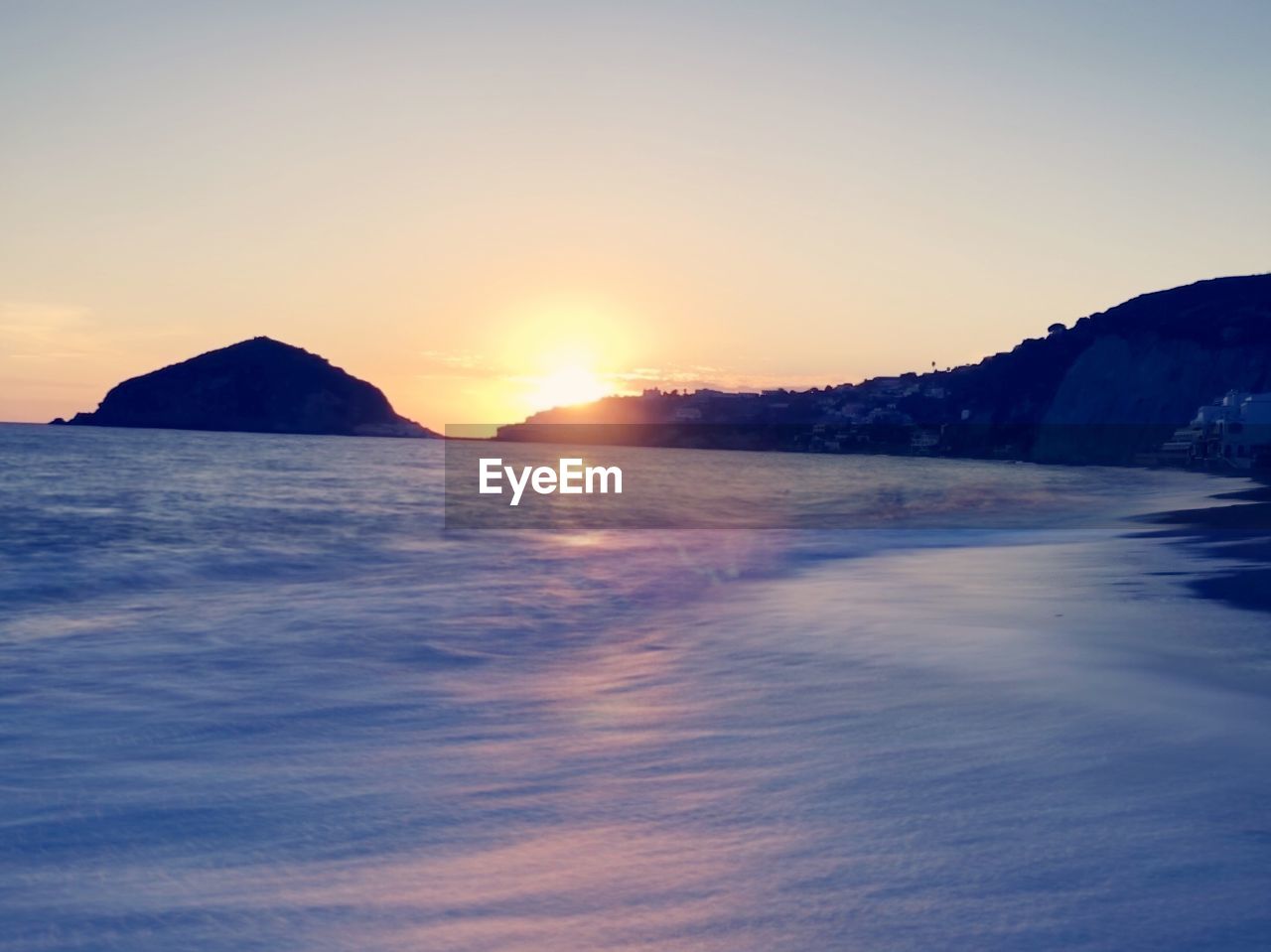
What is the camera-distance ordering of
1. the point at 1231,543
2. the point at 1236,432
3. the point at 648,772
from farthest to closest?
the point at 1236,432 < the point at 1231,543 < the point at 648,772

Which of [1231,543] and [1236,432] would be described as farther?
[1236,432]

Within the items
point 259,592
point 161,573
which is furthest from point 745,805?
point 161,573

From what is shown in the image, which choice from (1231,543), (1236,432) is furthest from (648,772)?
(1236,432)

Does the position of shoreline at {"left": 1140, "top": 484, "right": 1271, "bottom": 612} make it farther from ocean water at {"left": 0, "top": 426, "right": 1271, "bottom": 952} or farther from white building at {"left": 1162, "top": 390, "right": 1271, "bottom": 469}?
white building at {"left": 1162, "top": 390, "right": 1271, "bottom": 469}

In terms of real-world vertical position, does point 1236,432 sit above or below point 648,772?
above

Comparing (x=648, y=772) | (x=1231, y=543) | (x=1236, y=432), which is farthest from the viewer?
(x=1236, y=432)

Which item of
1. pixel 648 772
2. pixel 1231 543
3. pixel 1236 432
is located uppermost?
pixel 1236 432

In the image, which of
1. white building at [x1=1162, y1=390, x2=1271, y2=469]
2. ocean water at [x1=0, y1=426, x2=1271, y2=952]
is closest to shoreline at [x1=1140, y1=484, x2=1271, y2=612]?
ocean water at [x1=0, y1=426, x2=1271, y2=952]

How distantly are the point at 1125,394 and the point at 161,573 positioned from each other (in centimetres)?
12025

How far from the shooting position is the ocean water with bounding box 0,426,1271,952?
13.0ft

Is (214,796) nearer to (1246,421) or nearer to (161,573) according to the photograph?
(161,573)

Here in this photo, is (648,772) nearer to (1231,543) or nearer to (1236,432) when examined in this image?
(1231,543)

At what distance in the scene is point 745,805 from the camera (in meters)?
5.20

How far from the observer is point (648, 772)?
19.5ft
